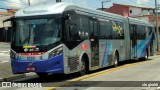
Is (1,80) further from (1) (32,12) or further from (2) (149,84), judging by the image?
(2) (149,84)

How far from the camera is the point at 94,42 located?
19172 millimetres

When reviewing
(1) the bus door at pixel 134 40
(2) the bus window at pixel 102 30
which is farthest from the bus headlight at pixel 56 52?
(1) the bus door at pixel 134 40

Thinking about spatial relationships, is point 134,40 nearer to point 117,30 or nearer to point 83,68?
point 117,30

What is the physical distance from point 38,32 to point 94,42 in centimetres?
452

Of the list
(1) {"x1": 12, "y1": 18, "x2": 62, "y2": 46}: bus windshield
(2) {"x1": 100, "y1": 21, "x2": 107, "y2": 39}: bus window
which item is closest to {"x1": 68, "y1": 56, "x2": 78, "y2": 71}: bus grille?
(1) {"x1": 12, "y1": 18, "x2": 62, "y2": 46}: bus windshield

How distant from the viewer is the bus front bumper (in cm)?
1491

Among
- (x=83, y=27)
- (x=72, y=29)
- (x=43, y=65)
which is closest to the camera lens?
(x=43, y=65)

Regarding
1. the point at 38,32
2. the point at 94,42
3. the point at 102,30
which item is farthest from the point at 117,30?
the point at 38,32

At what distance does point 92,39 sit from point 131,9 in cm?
9453

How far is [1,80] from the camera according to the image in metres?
16.5

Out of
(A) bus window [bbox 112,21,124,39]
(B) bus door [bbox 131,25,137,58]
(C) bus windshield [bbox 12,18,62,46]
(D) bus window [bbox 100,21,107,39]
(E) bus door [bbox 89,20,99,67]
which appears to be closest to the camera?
(C) bus windshield [bbox 12,18,62,46]

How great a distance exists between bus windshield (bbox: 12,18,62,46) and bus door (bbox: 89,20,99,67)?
3.60m

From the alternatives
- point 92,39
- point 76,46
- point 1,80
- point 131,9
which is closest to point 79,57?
point 76,46

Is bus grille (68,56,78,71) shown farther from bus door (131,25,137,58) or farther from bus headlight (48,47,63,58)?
bus door (131,25,137,58)
